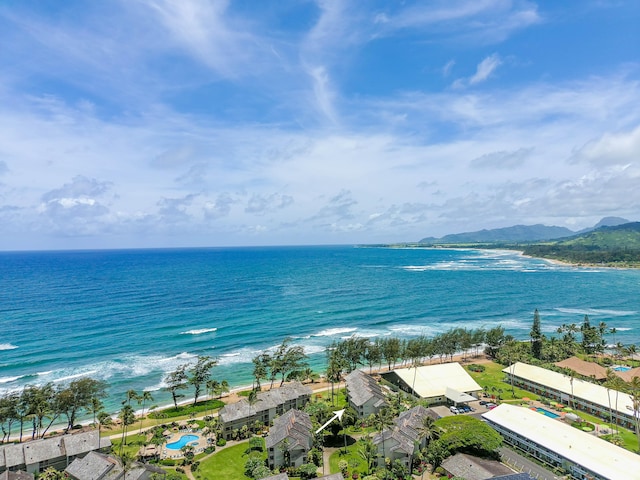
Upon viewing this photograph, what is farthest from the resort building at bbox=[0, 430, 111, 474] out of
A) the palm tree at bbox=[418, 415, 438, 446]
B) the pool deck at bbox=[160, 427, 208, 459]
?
the palm tree at bbox=[418, 415, 438, 446]

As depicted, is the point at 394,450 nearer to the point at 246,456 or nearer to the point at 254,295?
the point at 246,456

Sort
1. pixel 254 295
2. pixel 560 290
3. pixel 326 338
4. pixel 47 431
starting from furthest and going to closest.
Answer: pixel 560 290, pixel 254 295, pixel 326 338, pixel 47 431

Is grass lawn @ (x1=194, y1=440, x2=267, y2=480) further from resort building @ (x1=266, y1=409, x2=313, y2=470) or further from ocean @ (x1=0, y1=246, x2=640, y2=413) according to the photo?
ocean @ (x1=0, y1=246, x2=640, y2=413)

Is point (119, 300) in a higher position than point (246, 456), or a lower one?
higher

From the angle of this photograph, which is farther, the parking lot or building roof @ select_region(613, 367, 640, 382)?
building roof @ select_region(613, 367, 640, 382)

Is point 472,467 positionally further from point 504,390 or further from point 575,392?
point 504,390

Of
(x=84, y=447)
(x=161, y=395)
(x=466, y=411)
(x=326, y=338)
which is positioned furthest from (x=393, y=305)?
(x=84, y=447)

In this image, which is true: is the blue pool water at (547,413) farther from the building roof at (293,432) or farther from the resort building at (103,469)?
the resort building at (103,469)
